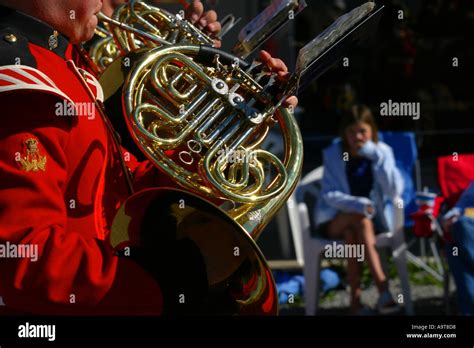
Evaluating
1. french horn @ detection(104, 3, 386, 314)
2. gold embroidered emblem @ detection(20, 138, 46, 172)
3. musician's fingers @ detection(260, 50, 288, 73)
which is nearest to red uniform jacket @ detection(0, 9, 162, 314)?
gold embroidered emblem @ detection(20, 138, 46, 172)

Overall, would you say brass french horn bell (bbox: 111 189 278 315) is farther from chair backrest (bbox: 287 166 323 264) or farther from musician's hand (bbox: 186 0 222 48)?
chair backrest (bbox: 287 166 323 264)

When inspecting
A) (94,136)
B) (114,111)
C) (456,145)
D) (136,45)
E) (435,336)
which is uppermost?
(456,145)

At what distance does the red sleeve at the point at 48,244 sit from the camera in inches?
72.7

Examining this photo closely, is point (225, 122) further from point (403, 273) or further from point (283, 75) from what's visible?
point (403, 273)

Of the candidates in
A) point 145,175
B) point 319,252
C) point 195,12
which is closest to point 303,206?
point 319,252

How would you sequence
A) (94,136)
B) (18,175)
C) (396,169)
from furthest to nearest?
1. (396,169)
2. (94,136)
3. (18,175)

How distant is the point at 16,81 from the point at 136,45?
0.96 meters

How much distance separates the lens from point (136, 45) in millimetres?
2812

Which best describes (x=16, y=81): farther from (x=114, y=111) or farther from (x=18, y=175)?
(x=114, y=111)

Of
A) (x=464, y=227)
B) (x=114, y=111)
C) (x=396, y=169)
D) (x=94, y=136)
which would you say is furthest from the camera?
(x=396, y=169)

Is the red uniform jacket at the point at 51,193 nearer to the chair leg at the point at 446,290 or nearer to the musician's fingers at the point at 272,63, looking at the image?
the musician's fingers at the point at 272,63

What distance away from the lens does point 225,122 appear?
2.26 meters

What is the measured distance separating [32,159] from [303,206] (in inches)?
139

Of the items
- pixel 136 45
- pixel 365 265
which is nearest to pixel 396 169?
pixel 365 265
